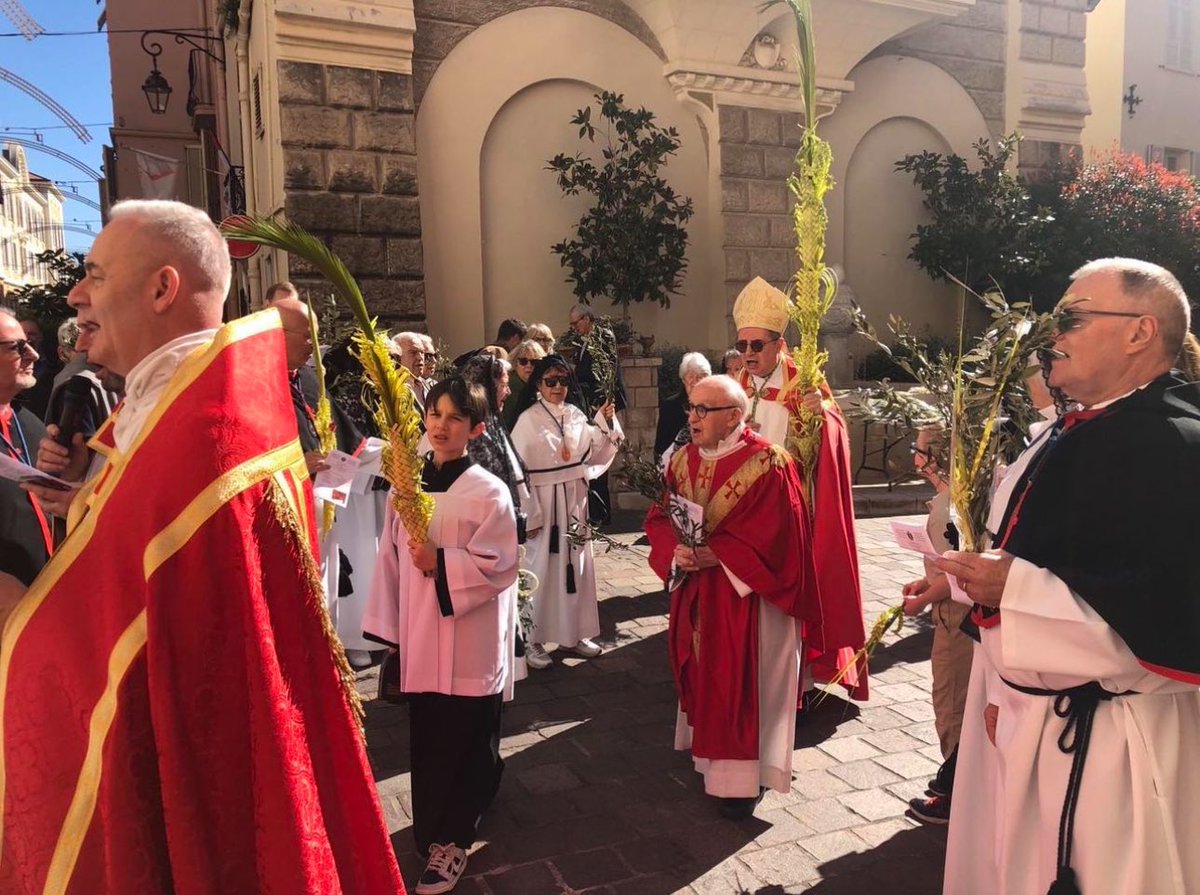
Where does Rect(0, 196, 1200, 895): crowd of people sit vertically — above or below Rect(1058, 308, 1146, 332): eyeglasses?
below

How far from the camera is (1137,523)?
88.5 inches

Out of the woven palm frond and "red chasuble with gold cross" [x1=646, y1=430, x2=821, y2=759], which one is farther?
"red chasuble with gold cross" [x1=646, y1=430, x2=821, y2=759]

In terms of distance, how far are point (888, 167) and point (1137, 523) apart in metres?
11.9

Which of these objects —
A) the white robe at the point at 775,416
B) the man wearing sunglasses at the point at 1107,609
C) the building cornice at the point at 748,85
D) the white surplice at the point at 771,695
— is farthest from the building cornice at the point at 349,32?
the man wearing sunglasses at the point at 1107,609

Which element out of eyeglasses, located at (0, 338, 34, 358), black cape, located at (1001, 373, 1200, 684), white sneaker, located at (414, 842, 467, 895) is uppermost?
eyeglasses, located at (0, 338, 34, 358)

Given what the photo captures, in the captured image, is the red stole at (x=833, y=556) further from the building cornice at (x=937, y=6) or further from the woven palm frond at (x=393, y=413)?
the building cornice at (x=937, y=6)

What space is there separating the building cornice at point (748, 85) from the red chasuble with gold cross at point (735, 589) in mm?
8302

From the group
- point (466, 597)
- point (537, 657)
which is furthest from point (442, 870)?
point (537, 657)

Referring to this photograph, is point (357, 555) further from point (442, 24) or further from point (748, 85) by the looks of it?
point (748, 85)

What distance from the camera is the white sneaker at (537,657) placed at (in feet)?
19.2

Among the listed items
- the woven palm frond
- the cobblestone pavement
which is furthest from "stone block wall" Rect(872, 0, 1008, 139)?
the woven palm frond

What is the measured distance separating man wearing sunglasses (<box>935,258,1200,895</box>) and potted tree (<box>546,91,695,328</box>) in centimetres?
826

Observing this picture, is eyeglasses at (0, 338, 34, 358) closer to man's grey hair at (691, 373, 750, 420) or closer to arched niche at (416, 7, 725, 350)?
man's grey hair at (691, 373, 750, 420)

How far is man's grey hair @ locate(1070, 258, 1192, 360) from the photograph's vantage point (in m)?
2.43
